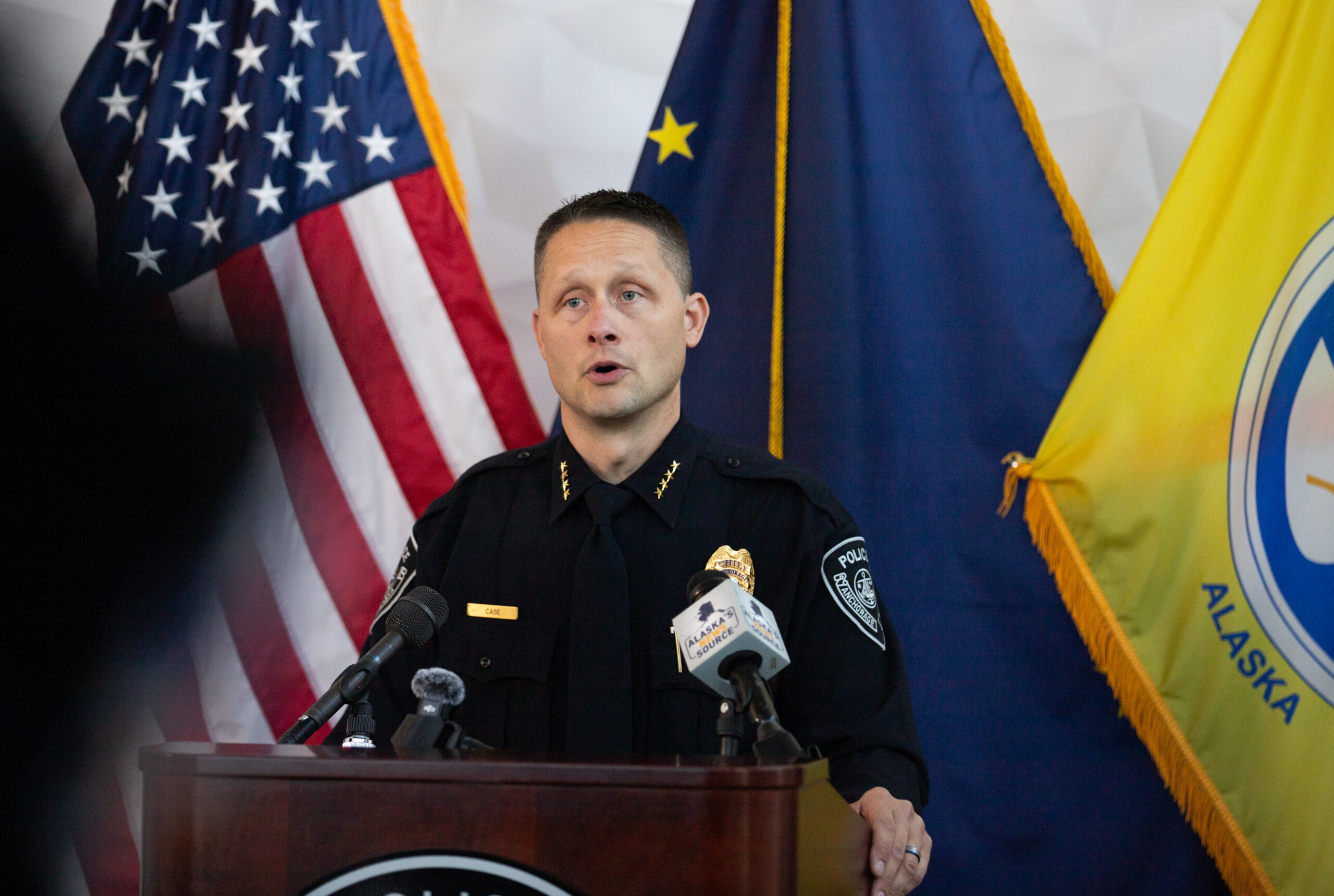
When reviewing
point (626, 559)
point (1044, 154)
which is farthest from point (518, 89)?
point (626, 559)

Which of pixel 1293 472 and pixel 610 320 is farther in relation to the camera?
pixel 1293 472

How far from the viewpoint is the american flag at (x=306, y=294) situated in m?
2.39

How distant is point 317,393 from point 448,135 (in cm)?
77

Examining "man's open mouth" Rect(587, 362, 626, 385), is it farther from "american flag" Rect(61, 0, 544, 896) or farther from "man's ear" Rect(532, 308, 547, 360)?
"american flag" Rect(61, 0, 544, 896)

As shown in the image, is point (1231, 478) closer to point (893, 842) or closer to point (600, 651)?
point (893, 842)

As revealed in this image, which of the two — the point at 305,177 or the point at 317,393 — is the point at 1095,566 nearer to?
the point at 317,393

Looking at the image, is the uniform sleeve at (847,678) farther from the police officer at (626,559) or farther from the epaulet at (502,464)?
the epaulet at (502,464)

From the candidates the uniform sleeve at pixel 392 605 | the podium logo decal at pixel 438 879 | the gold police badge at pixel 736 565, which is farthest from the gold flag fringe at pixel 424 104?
the podium logo decal at pixel 438 879

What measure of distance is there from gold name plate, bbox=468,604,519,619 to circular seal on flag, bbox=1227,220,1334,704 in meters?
1.26

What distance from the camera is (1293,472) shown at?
74.4 inches

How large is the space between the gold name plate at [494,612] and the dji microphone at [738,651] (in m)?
0.67

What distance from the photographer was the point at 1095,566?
6.58ft

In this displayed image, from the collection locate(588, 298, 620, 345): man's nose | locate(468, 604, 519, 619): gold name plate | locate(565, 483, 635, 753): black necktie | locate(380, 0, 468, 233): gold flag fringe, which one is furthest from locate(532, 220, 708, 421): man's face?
locate(380, 0, 468, 233): gold flag fringe

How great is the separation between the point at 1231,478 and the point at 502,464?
1.28 metres
